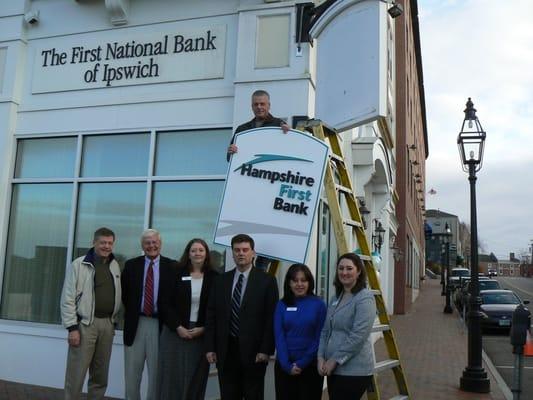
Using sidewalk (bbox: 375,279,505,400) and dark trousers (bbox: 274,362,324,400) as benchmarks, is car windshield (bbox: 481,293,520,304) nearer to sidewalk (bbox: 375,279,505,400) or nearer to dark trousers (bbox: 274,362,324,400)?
sidewalk (bbox: 375,279,505,400)

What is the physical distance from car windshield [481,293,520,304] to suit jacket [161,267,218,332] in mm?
16013

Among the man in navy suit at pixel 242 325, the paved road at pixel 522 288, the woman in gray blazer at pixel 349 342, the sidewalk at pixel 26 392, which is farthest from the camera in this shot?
the paved road at pixel 522 288

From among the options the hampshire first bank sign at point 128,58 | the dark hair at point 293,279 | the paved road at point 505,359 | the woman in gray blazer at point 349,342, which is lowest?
the paved road at point 505,359

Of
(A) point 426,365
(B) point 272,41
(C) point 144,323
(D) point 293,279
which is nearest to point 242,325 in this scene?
(D) point 293,279

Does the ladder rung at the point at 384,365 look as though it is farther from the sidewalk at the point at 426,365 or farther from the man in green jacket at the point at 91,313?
the man in green jacket at the point at 91,313

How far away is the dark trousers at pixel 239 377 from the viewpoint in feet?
14.8

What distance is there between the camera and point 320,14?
5461 millimetres

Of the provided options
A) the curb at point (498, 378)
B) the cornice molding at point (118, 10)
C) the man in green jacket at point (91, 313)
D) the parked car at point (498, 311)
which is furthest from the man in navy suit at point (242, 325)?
the parked car at point (498, 311)

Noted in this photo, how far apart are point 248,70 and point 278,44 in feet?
1.61

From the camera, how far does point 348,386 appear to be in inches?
161

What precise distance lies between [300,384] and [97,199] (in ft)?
14.7

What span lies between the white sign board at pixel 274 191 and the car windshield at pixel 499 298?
52.4 feet

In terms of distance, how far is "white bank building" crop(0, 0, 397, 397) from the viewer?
6.87m

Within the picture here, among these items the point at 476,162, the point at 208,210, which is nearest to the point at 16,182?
the point at 208,210
